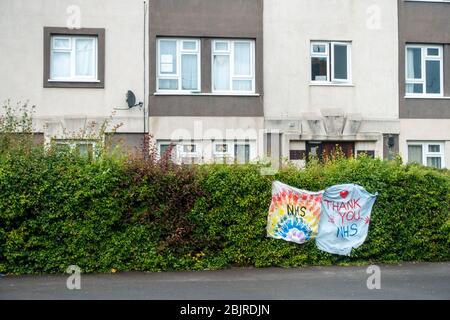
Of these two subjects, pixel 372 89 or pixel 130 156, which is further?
pixel 372 89

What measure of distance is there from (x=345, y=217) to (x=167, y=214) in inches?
159

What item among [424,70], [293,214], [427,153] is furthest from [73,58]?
[427,153]

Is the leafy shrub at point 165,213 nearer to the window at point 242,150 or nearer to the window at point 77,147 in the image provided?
the window at point 77,147

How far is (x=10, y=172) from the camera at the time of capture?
41.5 feet

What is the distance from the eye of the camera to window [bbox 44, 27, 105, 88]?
1981 centimetres

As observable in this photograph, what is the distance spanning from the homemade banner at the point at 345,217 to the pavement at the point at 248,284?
606 mm

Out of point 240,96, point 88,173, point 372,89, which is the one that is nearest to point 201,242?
point 88,173

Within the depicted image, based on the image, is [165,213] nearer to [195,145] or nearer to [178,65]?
[195,145]

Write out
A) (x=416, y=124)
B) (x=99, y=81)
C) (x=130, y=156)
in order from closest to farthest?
(x=130, y=156)
(x=99, y=81)
(x=416, y=124)

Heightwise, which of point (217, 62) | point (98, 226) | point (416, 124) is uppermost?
point (217, 62)

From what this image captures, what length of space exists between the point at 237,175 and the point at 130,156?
2355 mm

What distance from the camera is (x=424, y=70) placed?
2188cm
